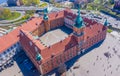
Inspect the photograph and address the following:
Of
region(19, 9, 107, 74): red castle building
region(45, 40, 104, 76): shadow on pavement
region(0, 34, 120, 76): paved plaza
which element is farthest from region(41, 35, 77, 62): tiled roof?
region(0, 34, 120, 76): paved plaza

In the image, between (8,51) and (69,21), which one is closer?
(8,51)

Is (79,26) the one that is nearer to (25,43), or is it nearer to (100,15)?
(25,43)

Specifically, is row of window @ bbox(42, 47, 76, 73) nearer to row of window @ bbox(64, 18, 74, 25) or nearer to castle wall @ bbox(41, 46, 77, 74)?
castle wall @ bbox(41, 46, 77, 74)

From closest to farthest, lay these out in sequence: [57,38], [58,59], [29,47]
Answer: [58,59] < [29,47] < [57,38]

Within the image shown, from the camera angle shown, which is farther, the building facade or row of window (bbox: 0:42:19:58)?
the building facade

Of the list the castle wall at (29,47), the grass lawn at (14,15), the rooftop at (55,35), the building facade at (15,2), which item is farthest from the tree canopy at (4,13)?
the castle wall at (29,47)

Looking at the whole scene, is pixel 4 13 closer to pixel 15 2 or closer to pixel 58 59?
pixel 15 2

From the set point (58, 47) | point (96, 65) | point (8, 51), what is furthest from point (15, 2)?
point (96, 65)

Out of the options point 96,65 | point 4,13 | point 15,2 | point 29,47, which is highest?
point 15,2
